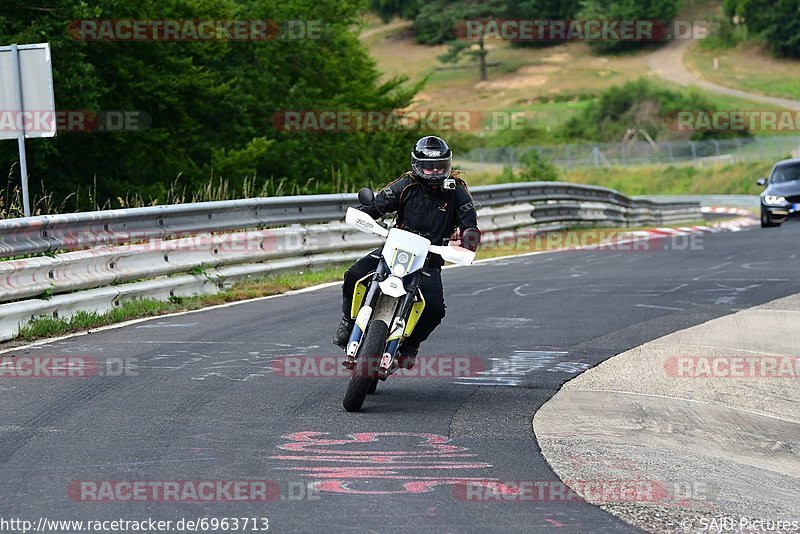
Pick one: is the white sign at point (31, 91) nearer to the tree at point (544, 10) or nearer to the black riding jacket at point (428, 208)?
the black riding jacket at point (428, 208)

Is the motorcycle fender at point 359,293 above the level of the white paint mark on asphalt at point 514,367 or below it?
above

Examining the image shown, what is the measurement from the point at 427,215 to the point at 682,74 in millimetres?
100365

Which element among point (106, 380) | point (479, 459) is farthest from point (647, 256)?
point (479, 459)

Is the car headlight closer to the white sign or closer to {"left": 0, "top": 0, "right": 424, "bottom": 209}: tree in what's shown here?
{"left": 0, "top": 0, "right": 424, "bottom": 209}: tree

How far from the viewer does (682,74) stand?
10550cm

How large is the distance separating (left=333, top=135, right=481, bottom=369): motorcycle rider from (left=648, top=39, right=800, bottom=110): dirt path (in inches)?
3333

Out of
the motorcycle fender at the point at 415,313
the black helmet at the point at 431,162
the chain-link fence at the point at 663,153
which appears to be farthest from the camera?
the chain-link fence at the point at 663,153

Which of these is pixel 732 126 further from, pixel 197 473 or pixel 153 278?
pixel 197 473

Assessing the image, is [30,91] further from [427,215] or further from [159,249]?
[427,215]

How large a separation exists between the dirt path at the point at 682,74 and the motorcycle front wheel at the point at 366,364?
8557cm

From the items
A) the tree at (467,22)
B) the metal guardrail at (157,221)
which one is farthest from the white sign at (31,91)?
the tree at (467,22)

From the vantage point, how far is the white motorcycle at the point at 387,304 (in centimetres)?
827

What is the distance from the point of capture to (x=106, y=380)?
30.5 feet

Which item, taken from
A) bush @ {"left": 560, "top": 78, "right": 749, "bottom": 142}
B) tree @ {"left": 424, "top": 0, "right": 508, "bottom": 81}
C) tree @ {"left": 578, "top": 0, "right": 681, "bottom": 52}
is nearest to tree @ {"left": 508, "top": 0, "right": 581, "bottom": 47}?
tree @ {"left": 424, "top": 0, "right": 508, "bottom": 81}
